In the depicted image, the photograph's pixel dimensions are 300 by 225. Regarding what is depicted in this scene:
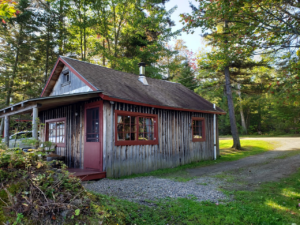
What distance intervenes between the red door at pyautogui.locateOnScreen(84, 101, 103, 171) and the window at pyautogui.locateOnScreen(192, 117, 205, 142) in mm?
5466

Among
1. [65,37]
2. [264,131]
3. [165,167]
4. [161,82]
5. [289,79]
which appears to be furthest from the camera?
[264,131]

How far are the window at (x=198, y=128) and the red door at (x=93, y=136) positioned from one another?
5.47m

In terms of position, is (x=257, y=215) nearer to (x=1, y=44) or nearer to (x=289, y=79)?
(x=289, y=79)

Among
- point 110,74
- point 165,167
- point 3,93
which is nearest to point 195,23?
point 110,74

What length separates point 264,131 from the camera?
110 feet

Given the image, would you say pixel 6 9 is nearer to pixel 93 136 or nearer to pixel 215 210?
pixel 93 136

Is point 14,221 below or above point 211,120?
below

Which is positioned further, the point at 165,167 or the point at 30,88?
the point at 30,88

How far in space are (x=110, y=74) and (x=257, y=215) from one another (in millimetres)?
8369

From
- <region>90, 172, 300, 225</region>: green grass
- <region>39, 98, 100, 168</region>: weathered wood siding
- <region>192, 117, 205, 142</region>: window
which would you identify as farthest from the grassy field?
<region>192, 117, 205, 142</region>: window

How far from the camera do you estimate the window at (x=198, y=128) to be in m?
11.5

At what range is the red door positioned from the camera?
24.6ft

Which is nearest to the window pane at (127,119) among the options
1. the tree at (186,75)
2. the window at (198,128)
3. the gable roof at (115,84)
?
the gable roof at (115,84)

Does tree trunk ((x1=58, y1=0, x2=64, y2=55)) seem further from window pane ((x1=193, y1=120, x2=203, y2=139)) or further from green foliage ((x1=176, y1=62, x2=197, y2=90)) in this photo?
window pane ((x1=193, y1=120, x2=203, y2=139))
